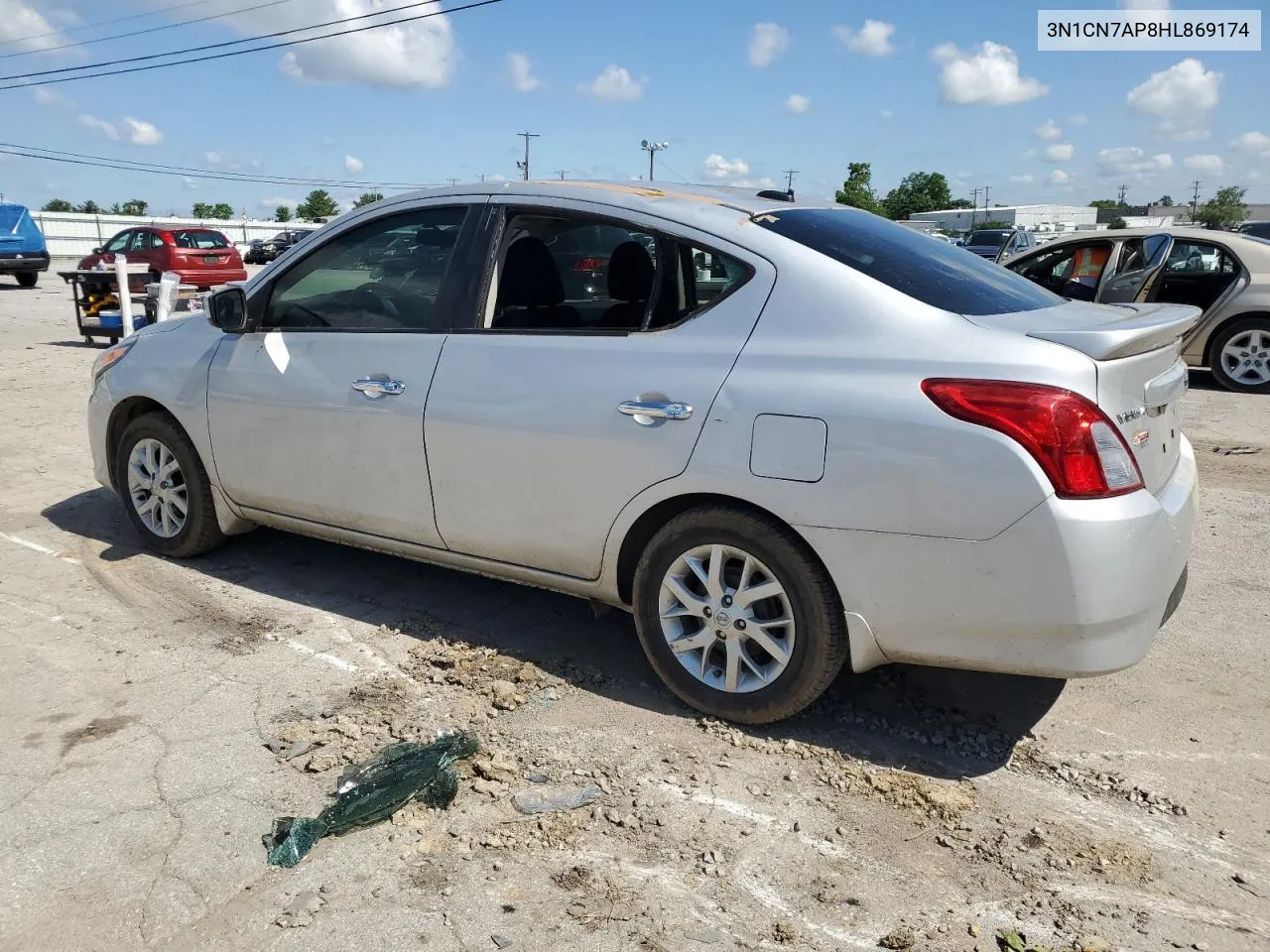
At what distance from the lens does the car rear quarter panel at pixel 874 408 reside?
292 centimetres

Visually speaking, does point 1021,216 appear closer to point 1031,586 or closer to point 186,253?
point 186,253

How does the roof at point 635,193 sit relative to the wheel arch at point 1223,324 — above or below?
above

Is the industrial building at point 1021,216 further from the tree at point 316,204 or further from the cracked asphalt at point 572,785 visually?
the cracked asphalt at point 572,785

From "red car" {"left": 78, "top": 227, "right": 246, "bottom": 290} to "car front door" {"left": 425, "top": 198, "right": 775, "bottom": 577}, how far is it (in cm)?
2243

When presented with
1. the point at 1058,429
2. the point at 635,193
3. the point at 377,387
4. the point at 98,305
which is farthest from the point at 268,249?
the point at 1058,429

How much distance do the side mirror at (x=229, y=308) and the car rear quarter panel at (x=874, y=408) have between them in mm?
2395

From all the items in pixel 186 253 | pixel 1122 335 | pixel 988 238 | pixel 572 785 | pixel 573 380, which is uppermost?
pixel 988 238

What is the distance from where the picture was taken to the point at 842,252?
3490 millimetres

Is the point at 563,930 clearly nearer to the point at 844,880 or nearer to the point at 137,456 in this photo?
Result: the point at 844,880

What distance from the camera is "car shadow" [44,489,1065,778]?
3.47 meters

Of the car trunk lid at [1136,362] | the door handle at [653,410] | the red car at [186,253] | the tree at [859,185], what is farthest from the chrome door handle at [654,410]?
the tree at [859,185]

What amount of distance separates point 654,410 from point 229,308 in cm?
226

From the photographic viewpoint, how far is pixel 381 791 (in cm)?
307

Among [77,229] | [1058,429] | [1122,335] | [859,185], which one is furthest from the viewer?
[859,185]
